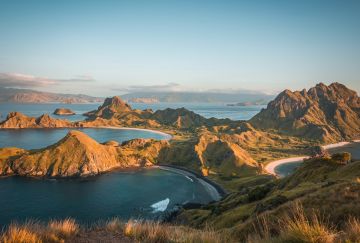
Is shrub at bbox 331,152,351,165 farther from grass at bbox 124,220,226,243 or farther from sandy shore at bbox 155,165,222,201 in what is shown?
sandy shore at bbox 155,165,222,201

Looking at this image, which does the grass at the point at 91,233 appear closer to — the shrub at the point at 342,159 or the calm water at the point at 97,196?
the shrub at the point at 342,159

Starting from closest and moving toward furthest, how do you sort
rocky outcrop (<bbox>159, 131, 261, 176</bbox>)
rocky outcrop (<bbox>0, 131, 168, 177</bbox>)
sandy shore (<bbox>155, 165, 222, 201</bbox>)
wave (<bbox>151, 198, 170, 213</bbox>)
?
wave (<bbox>151, 198, 170, 213</bbox>), sandy shore (<bbox>155, 165, 222, 201</bbox>), rocky outcrop (<bbox>0, 131, 168, 177</bbox>), rocky outcrop (<bbox>159, 131, 261, 176</bbox>)

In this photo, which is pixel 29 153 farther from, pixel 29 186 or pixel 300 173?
pixel 300 173

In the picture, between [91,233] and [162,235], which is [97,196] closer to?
[91,233]

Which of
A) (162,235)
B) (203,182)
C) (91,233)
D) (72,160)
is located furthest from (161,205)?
(162,235)

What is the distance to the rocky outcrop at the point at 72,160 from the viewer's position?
506ft

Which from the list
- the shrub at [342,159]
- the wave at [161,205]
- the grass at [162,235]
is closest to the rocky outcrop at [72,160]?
the wave at [161,205]

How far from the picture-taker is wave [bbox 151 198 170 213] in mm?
108863

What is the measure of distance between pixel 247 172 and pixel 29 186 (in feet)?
370

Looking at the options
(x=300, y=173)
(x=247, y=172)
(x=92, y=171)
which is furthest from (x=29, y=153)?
(x=300, y=173)

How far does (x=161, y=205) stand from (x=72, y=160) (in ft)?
243

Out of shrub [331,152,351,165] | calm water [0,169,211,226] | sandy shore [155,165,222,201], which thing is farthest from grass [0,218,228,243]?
sandy shore [155,165,222,201]

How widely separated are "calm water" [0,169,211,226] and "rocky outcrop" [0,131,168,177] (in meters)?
10.9

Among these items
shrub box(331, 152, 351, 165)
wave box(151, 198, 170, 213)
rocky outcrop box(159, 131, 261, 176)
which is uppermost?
shrub box(331, 152, 351, 165)
